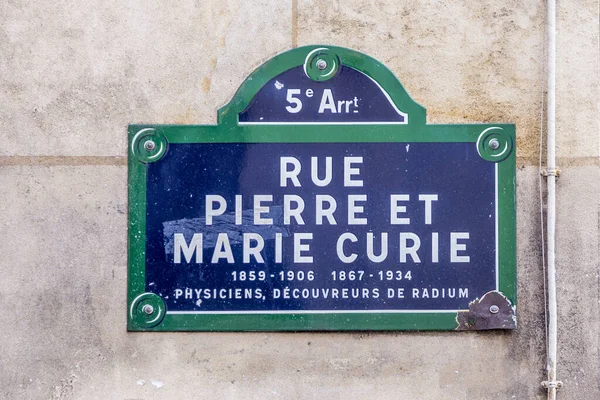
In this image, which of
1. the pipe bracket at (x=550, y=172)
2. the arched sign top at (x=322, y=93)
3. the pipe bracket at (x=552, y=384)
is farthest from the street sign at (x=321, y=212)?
the pipe bracket at (x=552, y=384)

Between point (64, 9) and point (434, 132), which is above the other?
point (64, 9)

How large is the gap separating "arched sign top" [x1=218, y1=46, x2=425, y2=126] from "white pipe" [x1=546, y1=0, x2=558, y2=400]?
1.65 ft

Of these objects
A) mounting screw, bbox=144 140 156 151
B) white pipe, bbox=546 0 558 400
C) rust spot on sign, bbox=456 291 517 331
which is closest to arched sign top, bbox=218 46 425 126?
mounting screw, bbox=144 140 156 151

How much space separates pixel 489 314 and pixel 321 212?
2.45ft

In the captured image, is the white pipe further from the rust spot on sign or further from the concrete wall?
the rust spot on sign

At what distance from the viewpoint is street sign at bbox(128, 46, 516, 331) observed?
2.64 metres

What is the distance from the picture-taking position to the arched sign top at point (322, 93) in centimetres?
267

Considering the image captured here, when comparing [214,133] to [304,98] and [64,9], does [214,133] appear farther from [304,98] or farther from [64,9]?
[64,9]

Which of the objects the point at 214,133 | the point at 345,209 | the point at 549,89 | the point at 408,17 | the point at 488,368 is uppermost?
the point at 408,17

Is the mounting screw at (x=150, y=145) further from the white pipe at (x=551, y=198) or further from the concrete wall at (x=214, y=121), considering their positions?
the white pipe at (x=551, y=198)

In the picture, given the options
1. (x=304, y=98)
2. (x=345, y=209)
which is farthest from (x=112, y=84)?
(x=345, y=209)

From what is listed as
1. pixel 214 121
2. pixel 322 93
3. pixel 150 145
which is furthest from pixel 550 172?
pixel 150 145

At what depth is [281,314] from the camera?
2.63 m

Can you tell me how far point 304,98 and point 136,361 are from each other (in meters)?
1.19
